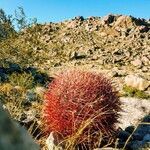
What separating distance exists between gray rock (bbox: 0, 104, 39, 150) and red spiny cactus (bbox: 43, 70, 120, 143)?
7.52 metres

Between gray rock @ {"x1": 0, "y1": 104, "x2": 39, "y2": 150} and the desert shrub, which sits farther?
the desert shrub

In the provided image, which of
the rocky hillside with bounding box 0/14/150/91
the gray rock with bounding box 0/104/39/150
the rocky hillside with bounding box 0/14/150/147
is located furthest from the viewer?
the rocky hillside with bounding box 0/14/150/91

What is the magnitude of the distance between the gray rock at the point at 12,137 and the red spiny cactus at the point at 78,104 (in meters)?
7.52

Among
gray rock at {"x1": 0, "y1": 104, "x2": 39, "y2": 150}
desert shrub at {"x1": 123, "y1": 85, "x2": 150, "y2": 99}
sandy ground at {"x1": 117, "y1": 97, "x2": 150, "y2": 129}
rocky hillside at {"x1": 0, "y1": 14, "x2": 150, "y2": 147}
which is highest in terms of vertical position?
rocky hillside at {"x1": 0, "y1": 14, "x2": 150, "y2": 147}

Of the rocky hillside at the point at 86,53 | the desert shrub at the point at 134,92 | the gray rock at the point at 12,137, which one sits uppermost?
the rocky hillside at the point at 86,53

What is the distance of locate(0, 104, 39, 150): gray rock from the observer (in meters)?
0.71

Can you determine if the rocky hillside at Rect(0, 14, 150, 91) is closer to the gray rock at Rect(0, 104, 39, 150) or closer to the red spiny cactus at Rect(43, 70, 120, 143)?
the red spiny cactus at Rect(43, 70, 120, 143)

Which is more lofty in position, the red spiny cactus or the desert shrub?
the desert shrub

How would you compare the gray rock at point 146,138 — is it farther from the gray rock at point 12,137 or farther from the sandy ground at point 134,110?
the gray rock at point 12,137

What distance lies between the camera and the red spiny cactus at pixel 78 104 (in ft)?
28.0

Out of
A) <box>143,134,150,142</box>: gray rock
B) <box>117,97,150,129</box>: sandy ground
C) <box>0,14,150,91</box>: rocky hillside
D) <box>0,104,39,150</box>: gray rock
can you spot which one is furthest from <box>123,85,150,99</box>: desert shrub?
<box>0,104,39,150</box>: gray rock

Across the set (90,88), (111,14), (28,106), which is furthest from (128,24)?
(90,88)

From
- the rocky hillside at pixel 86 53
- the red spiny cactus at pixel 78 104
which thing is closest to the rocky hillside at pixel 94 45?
the rocky hillside at pixel 86 53

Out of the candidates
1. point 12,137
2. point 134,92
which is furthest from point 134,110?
point 12,137
